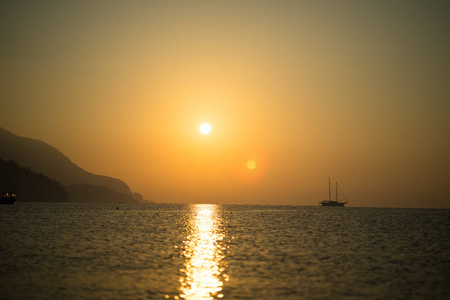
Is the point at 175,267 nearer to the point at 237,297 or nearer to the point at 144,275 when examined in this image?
the point at 144,275

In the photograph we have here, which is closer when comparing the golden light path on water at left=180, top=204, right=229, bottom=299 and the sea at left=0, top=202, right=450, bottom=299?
the golden light path on water at left=180, top=204, right=229, bottom=299

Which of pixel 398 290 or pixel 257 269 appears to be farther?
pixel 257 269

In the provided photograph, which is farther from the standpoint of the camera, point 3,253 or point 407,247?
→ point 407,247

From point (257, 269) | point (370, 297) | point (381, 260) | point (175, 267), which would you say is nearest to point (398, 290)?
point (370, 297)

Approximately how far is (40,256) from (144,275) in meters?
15.9

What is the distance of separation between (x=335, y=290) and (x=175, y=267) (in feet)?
46.8

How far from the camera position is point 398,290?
27500 millimetres

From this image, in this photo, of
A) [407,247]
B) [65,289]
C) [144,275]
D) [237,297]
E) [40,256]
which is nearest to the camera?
[237,297]

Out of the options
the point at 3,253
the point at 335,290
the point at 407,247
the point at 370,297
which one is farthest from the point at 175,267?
the point at 407,247

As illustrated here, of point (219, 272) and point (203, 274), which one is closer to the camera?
point (203, 274)

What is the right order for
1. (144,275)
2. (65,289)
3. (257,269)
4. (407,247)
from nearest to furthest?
(65,289)
(144,275)
(257,269)
(407,247)

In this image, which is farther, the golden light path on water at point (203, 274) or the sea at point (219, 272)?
the sea at point (219, 272)

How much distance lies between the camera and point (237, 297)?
24.5 metres

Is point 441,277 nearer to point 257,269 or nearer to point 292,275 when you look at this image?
point 292,275
